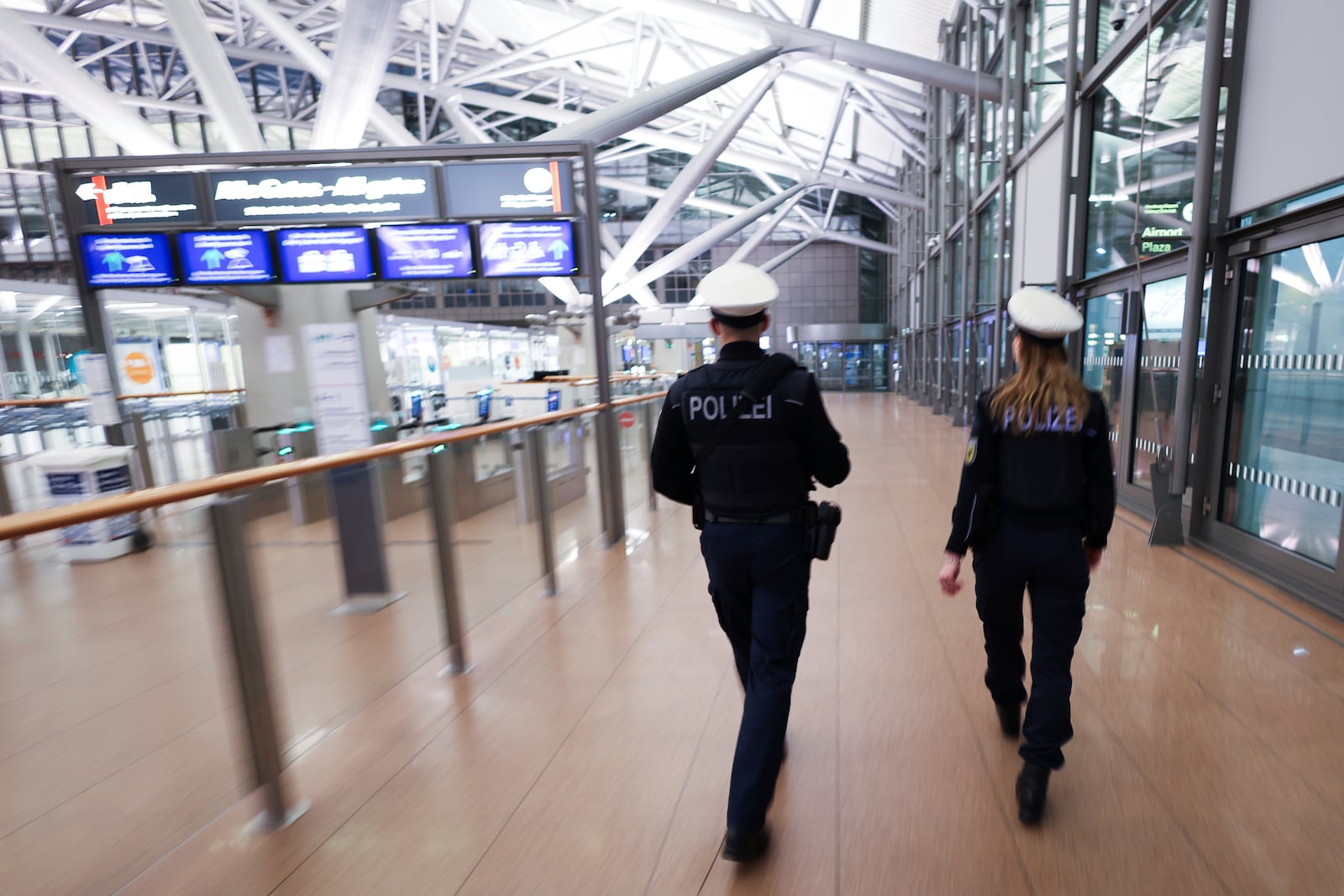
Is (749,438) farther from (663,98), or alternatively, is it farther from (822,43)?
(822,43)

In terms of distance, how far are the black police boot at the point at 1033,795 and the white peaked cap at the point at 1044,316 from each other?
1.28 metres

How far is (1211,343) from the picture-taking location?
174 inches

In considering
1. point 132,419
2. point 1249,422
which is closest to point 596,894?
point 1249,422

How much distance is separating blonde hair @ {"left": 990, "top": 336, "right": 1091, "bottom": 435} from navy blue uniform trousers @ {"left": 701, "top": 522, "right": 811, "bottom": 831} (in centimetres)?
71

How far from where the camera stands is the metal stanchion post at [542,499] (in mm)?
4180

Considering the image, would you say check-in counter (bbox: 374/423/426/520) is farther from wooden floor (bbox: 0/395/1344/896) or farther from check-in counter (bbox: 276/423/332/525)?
check-in counter (bbox: 276/423/332/525)

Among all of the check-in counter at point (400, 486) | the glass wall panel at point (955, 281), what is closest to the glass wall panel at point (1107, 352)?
the check-in counter at point (400, 486)

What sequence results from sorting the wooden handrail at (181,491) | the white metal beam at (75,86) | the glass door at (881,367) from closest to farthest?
the wooden handrail at (181,491)
the white metal beam at (75,86)
the glass door at (881,367)

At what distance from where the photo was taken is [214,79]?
7.00 m

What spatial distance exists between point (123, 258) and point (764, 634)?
577 centimetres

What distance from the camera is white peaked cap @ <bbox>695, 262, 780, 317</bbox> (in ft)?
5.91

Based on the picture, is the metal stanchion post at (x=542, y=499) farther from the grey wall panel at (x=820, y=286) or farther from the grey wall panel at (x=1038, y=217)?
the grey wall panel at (x=820, y=286)

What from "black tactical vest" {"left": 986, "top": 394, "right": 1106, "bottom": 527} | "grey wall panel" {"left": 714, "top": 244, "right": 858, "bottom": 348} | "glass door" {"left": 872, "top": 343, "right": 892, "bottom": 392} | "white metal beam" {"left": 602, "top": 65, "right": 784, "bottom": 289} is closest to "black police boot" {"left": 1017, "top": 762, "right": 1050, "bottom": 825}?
"black tactical vest" {"left": 986, "top": 394, "right": 1106, "bottom": 527}

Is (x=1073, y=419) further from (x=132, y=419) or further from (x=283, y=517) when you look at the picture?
(x=132, y=419)
